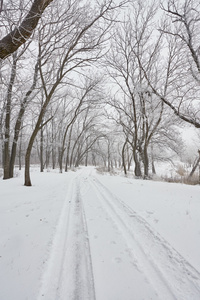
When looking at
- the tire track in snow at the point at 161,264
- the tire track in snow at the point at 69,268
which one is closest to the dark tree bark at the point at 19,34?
the tire track in snow at the point at 69,268

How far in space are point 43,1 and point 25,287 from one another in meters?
5.09

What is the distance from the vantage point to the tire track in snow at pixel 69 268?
3.80 feet

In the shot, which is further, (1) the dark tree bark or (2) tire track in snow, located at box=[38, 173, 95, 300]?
(1) the dark tree bark

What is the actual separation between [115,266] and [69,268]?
21.0 inches

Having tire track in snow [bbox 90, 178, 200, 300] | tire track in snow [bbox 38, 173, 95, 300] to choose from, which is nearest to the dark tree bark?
tire track in snow [bbox 38, 173, 95, 300]

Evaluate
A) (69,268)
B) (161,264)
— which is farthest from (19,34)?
(161,264)

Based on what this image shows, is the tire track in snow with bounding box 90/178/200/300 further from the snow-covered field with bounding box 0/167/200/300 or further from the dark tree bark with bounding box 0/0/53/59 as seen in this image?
the dark tree bark with bounding box 0/0/53/59

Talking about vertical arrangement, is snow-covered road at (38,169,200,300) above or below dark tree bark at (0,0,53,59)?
below

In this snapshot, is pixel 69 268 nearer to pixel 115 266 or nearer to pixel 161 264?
pixel 115 266

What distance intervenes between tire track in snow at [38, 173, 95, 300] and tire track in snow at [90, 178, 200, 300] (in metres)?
0.63

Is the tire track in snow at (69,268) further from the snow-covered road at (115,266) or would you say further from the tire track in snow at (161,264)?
the tire track in snow at (161,264)

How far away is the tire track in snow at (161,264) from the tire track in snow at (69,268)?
627 millimetres

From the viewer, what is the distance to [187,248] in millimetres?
1728

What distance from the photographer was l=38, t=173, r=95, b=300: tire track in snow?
116 cm
